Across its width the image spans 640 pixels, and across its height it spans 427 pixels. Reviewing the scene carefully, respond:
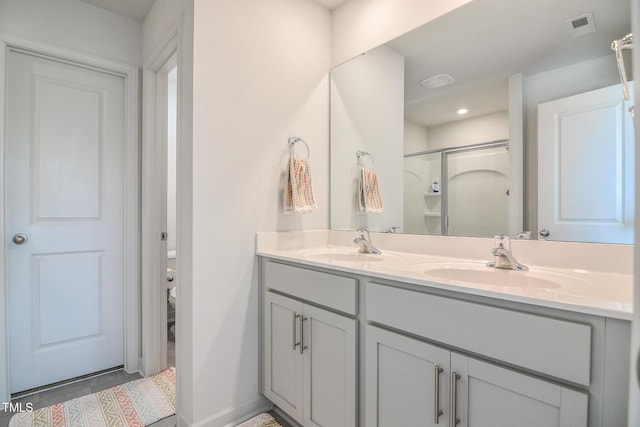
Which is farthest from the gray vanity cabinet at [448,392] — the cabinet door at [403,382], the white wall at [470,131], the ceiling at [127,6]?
the ceiling at [127,6]

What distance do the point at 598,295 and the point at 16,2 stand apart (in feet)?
9.63

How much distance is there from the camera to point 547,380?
0.77 meters

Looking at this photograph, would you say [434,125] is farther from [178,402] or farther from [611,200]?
[178,402]

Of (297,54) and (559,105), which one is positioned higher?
(297,54)

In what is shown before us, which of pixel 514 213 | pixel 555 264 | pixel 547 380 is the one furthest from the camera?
pixel 514 213

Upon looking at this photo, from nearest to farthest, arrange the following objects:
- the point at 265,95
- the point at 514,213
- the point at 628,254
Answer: the point at 628,254, the point at 514,213, the point at 265,95

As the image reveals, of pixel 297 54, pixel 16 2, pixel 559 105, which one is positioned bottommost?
pixel 559 105

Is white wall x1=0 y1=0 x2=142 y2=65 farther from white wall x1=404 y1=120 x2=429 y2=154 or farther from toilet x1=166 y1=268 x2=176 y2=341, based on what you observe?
white wall x1=404 y1=120 x2=429 y2=154

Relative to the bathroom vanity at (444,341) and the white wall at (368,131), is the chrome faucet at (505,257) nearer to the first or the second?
the bathroom vanity at (444,341)

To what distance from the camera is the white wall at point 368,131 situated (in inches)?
70.9

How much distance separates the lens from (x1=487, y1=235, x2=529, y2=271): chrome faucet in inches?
47.7

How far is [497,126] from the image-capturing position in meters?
1.40

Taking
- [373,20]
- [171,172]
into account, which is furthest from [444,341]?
[171,172]

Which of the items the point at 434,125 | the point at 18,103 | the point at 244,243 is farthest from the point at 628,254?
the point at 18,103
